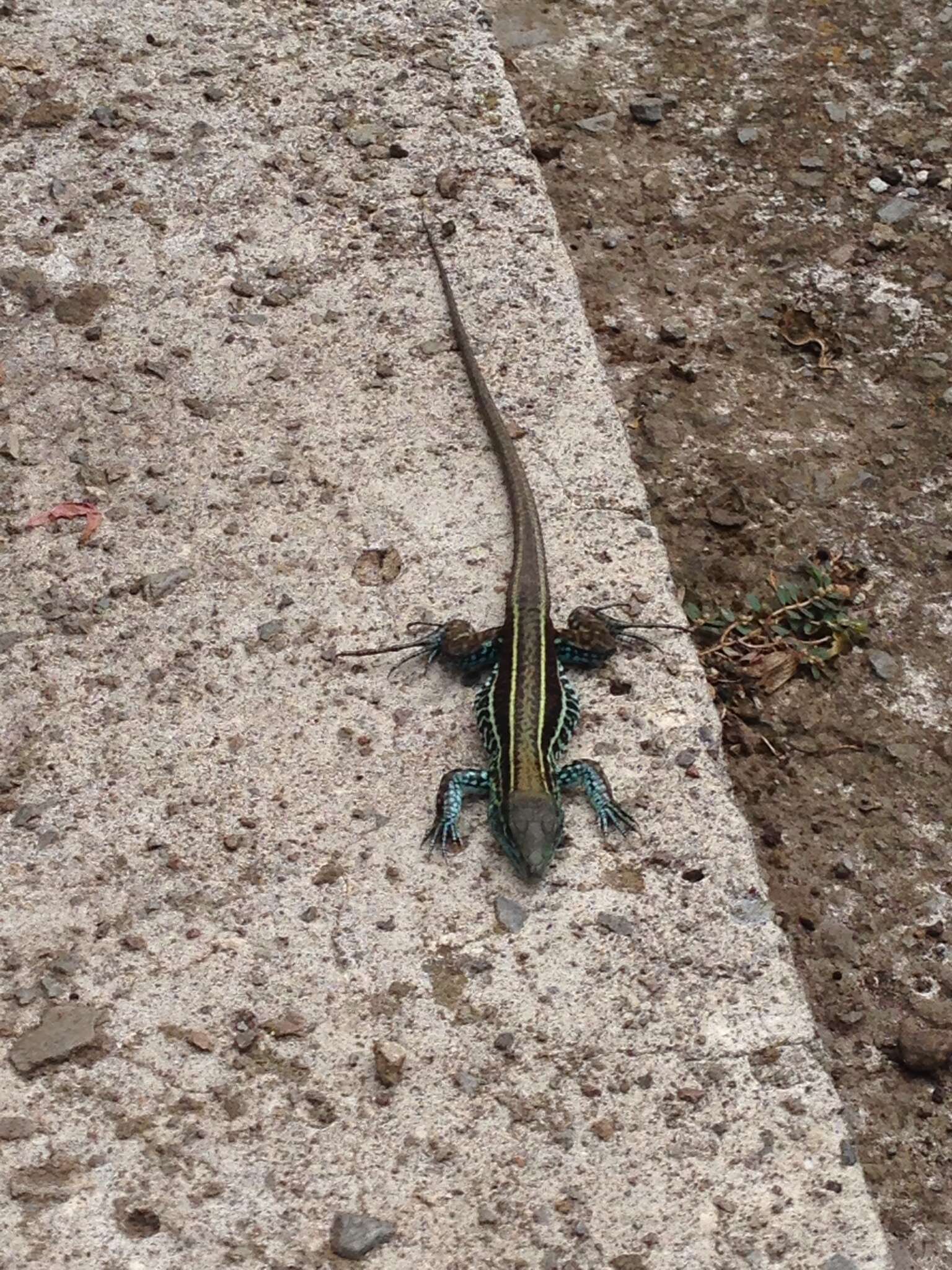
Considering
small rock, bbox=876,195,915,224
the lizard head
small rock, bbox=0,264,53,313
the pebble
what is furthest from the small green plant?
small rock, bbox=0,264,53,313

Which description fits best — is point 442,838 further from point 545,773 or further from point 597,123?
point 597,123

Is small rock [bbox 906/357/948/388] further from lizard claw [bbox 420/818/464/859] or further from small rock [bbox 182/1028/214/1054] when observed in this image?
small rock [bbox 182/1028/214/1054]

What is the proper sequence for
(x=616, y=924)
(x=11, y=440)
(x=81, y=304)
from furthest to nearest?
(x=81, y=304) < (x=11, y=440) < (x=616, y=924)

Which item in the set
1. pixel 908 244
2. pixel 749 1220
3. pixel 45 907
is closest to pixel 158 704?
pixel 45 907

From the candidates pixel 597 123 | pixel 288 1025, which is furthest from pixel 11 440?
pixel 597 123

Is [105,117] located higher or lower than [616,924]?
higher
